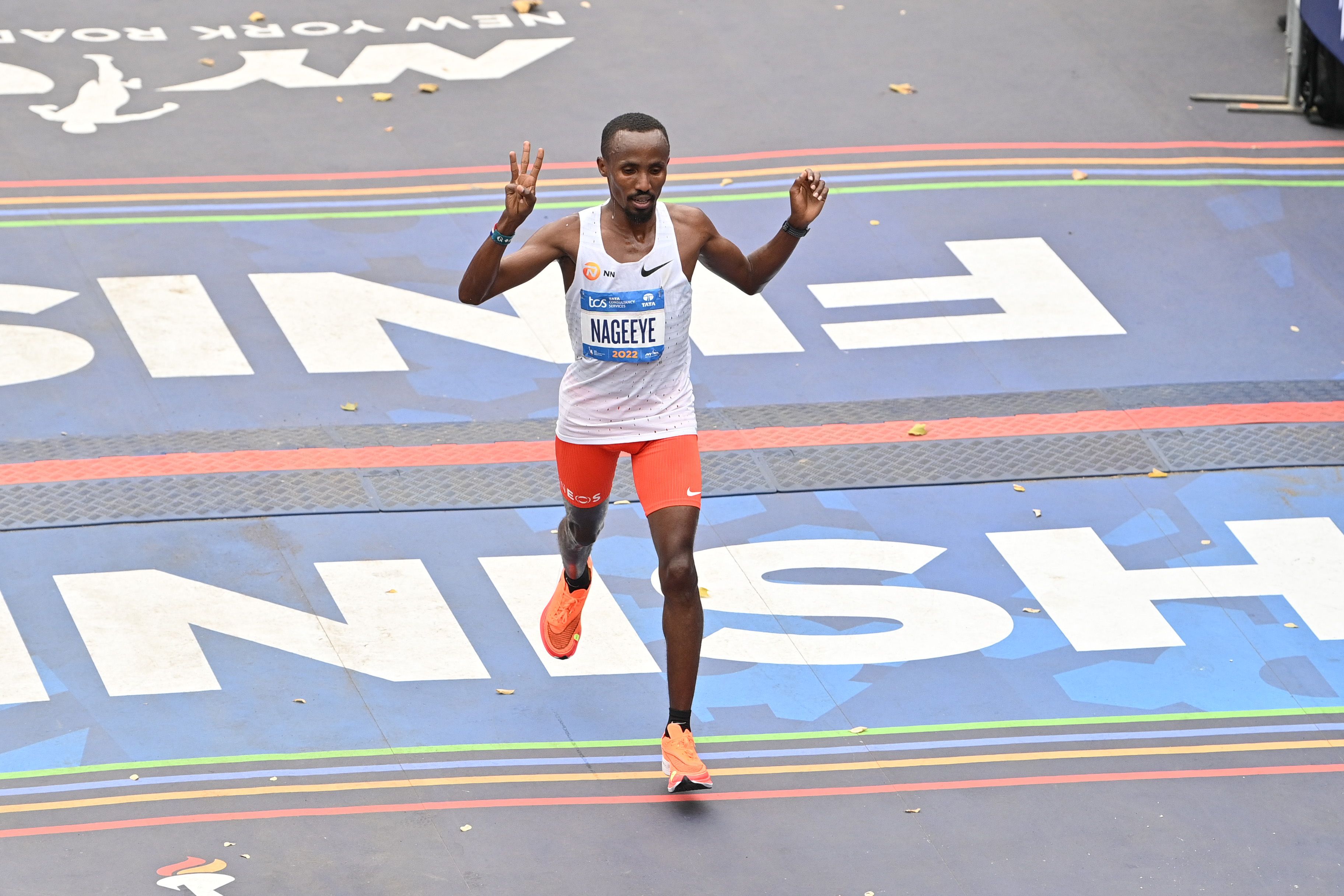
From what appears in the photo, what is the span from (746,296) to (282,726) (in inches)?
188

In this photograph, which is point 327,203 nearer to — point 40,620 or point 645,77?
point 645,77

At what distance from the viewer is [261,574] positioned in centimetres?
776

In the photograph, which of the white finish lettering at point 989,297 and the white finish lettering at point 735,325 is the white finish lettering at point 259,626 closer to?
the white finish lettering at point 735,325

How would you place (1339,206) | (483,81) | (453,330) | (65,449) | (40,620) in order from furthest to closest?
(483,81)
(1339,206)
(453,330)
(65,449)
(40,620)

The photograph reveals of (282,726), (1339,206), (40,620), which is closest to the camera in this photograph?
(282,726)

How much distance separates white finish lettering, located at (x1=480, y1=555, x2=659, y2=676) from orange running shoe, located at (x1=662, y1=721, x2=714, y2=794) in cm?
87

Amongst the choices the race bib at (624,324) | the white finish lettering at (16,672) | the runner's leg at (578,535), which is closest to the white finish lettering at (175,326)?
the white finish lettering at (16,672)

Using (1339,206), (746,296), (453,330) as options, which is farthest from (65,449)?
(1339,206)

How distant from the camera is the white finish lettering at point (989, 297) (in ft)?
32.6

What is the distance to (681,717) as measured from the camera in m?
6.38

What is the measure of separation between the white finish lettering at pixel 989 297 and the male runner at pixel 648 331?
358cm

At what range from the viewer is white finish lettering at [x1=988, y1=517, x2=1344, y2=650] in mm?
7500

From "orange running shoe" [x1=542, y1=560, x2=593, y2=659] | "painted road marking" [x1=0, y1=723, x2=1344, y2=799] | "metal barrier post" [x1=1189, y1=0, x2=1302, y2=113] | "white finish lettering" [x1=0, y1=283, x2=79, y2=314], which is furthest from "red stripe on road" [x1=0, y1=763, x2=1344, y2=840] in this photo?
"metal barrier post" [x1=1189, y1=0, x2=1302, y2=113]

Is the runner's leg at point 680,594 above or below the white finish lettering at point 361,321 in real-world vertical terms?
above
